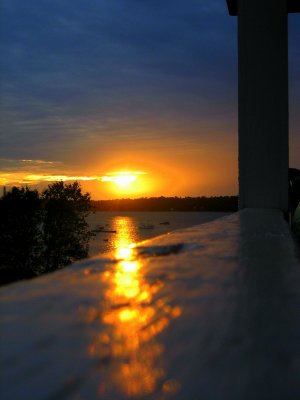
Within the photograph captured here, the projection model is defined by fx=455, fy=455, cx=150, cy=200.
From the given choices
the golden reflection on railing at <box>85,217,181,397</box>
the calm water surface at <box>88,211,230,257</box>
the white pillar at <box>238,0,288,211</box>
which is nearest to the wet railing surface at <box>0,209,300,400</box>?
the golden reflection on railing at <box>85,217,181,397</box>

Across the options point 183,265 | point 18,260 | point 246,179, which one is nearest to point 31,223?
point 18,260

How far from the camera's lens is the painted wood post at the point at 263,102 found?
2.69 m

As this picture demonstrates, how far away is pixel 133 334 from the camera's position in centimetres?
37

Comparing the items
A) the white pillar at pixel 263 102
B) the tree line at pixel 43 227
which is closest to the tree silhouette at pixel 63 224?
the tree line at pixel 43 227

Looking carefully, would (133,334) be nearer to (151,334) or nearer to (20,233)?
(151,334)

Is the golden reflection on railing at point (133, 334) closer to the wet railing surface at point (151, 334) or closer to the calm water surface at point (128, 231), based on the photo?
the wet railing surface at point (151, 334)

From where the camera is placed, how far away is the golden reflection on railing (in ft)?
0.98

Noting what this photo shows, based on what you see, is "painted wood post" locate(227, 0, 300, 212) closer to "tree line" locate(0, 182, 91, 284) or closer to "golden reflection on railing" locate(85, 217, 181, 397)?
"golden reflection on railing" locate(85, 217, 181, 397)

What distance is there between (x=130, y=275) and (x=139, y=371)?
258mm

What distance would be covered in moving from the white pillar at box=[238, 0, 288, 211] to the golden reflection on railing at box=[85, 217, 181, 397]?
2.27 m

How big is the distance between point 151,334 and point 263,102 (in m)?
2.51

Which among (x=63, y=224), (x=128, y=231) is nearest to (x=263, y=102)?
(x=63, y=224)

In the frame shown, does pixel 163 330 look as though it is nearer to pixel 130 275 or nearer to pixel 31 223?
pixel 130 275

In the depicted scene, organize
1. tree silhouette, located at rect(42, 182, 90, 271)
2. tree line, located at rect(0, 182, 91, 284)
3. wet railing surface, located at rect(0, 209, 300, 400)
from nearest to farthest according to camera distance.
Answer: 1. wet railing surface, located at rect(0, 209, 300, 400)
2. tree line, located at rect(0, 182, 91, 284)
3. tree silhouette, located at rect(42, 182, 90, 271)
